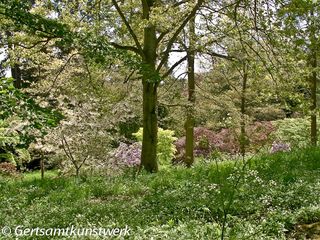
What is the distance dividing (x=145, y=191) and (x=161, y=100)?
7186mm

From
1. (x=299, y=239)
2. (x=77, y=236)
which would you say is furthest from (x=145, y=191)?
(x=299, y=239)

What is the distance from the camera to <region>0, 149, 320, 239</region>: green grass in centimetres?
390

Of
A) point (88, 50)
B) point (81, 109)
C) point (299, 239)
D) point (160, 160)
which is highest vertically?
point (88, 50)

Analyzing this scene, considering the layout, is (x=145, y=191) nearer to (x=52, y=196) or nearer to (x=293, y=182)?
(x=52, y=196)

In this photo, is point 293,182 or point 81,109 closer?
point 293,182

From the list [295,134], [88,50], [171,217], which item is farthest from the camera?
[295,134]

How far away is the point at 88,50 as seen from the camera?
5750mm

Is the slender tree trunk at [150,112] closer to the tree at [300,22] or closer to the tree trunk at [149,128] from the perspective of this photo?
the tree trunk at [149,128]

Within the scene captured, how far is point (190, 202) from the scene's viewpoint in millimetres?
5316

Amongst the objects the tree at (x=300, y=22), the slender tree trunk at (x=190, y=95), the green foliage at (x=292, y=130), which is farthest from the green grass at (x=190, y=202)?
the green foliage at (x=292, y=130)

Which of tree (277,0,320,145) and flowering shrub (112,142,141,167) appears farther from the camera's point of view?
flowering shrub (112,142,141,167)

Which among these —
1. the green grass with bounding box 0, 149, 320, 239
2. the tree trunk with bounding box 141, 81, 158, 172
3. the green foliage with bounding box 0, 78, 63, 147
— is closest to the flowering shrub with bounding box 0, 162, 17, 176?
the tree trunk with bounding box 141, 81, 158, 172

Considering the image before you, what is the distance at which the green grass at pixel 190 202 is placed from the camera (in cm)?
390

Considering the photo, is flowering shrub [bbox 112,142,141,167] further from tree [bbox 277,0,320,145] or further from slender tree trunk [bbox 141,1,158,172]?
tree [bbox 277,0,320,145]
